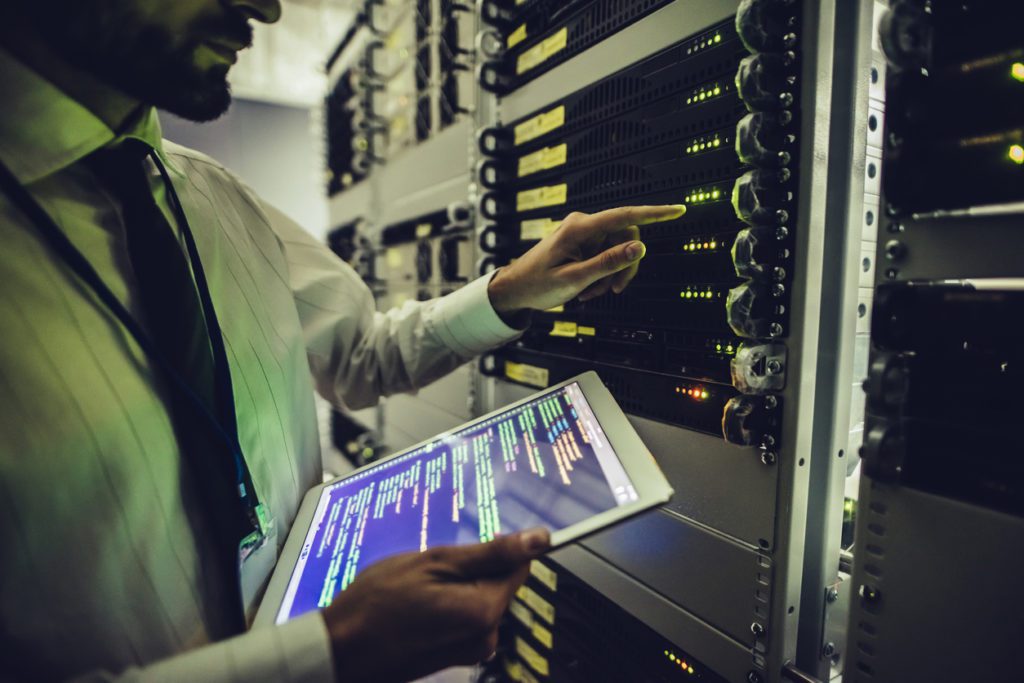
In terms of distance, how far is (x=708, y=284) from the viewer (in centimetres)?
90

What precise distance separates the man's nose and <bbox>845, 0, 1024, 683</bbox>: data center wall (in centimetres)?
92

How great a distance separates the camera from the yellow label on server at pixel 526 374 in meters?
1.38

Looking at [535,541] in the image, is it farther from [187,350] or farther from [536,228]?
[536,228]

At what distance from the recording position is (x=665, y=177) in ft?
3.17

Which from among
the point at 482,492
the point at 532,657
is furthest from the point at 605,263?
the point at 532,657

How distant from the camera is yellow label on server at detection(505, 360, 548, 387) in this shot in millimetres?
1375

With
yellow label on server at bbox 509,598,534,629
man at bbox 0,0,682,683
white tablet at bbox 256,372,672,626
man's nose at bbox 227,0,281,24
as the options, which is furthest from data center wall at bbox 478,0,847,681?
man's nose at bbox 227,0,281,24

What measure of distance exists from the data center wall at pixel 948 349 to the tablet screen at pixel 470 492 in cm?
36

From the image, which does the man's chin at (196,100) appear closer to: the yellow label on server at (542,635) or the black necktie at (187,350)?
the black necktie at (187,350)

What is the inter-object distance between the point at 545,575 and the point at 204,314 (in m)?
1.06

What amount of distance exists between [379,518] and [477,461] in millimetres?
172

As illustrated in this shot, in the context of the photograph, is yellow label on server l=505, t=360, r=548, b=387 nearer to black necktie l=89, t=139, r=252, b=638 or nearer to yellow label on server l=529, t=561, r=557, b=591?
yellow label on server l=529, t=561, r=557, b=591

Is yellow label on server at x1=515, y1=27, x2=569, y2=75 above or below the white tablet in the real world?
above

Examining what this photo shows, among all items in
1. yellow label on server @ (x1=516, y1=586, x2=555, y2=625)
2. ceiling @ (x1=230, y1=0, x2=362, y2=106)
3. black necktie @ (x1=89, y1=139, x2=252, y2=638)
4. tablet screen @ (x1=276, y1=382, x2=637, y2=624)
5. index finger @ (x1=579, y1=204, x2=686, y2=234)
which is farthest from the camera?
ceiling @ (x1=230, y1=0, x2=362, y2=106)
